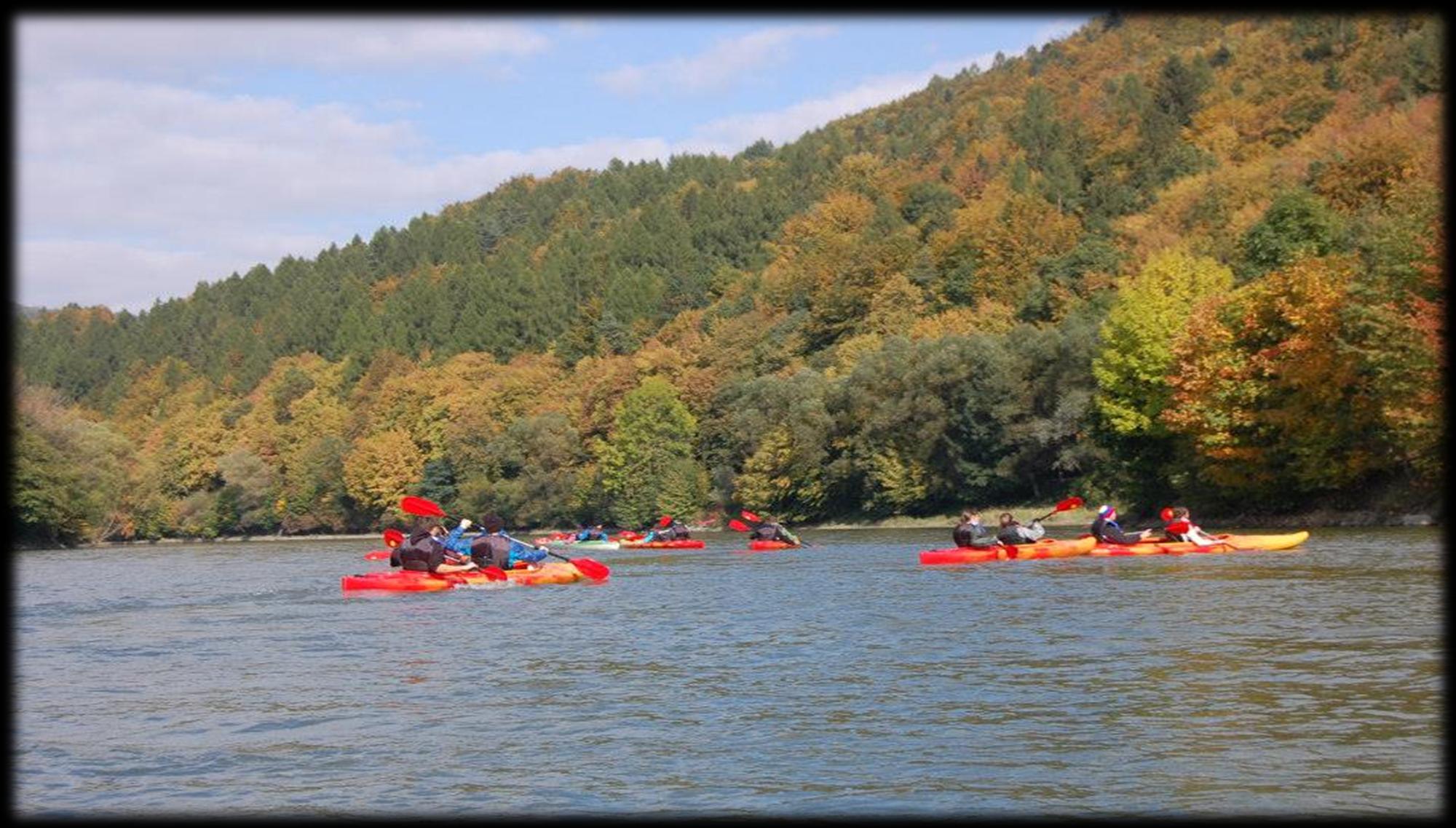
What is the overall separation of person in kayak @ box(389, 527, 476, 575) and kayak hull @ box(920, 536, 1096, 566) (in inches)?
496

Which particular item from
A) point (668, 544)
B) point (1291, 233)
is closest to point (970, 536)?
point (668, 544)

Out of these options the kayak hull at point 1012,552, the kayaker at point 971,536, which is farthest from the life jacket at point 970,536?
the kayak hull at point 1012,552

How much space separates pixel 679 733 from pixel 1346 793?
714 cm

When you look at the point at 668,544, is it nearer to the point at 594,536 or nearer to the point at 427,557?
the point at 594,536

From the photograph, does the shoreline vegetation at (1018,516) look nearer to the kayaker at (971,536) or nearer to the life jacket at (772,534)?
the life jacket at (772,534)

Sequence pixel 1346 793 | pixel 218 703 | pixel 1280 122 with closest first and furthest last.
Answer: pixel 1346 793, pixel 218 703, pixel 1280 122

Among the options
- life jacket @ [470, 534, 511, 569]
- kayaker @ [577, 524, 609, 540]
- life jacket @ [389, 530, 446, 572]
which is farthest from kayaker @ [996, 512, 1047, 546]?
kayaker @ [577, 524, 609, 540]

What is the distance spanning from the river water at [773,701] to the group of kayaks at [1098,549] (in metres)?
4.79

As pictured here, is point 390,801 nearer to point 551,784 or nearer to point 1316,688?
point 551,784

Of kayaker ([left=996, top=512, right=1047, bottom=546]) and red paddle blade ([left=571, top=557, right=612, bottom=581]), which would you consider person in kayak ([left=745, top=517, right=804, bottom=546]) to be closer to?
kayaker ([left=996, top=512, right=1047, bottom=546])

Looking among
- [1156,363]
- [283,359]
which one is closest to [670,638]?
[1156,363]

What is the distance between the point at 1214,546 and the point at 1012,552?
5302 millimetres

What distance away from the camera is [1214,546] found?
1619 inches

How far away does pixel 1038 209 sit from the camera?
4373 inches
